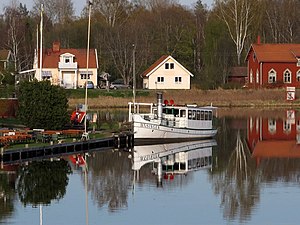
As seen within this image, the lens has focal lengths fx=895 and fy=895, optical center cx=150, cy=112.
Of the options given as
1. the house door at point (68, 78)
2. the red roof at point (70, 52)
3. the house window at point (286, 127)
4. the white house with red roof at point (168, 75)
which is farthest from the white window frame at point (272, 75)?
the house window at point (286, 127)

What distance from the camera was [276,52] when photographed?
89312 millimetres

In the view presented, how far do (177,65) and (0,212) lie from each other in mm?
64686

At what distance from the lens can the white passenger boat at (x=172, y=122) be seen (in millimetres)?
46438

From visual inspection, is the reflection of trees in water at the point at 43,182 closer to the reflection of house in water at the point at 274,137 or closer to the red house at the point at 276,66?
the reflection of house in water at the point at 274,137

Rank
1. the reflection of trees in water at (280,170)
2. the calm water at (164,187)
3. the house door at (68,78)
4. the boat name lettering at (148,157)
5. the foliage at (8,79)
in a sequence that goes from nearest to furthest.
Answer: the calm water at (164,187), the reflection of trees in water at (280,170), the boat name lettering at (148,157), the foliage at (8,79), the house door at (68,78)

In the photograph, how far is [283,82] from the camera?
88250 millimetres

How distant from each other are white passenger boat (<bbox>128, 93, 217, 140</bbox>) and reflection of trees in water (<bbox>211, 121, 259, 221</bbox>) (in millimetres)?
2364

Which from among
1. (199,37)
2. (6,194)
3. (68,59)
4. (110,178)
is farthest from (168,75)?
(6,194)

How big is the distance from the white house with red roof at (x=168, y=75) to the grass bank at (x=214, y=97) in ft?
18.9

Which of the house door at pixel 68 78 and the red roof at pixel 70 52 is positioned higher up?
the red roof at pixel 70 52

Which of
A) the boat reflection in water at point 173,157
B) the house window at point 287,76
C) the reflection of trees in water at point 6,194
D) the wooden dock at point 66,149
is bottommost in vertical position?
the reflection of trees in water at point 6,194

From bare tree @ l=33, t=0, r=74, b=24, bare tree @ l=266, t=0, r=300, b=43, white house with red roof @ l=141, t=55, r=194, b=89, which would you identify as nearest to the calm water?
white house with red roof @ l=141, t=55, r=194, b=89

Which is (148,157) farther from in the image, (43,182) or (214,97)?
(214,97)

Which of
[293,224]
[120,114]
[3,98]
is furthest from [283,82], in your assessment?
[293,224]
